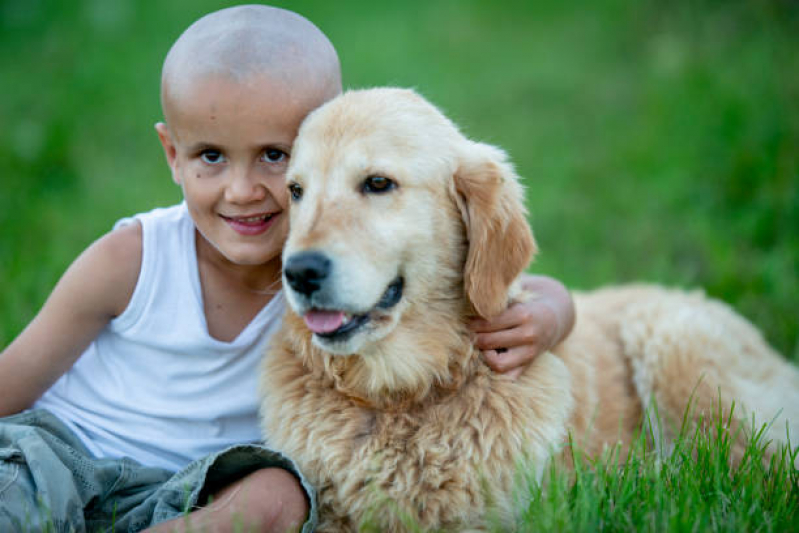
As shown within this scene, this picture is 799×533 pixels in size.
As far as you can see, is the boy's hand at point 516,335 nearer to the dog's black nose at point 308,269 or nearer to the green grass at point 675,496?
the green grass at point 675,496

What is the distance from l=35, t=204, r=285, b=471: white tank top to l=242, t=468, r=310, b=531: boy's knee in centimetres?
56

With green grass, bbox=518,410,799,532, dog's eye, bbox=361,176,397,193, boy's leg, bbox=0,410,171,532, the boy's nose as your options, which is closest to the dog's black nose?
dog's eye, bbox=361,176,397,193

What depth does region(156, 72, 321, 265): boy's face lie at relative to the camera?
112 inches

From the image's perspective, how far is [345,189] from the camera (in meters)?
2.67

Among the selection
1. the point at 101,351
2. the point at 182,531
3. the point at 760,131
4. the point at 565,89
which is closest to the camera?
the point at 182,531

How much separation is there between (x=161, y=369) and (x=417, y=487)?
1320 mm

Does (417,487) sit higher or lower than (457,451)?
lower

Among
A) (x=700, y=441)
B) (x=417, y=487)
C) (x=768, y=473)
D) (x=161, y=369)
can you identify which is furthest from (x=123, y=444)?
(x=768, y=473)

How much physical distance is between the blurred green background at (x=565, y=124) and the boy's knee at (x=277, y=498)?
1.99 meters

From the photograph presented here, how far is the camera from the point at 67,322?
9.98ft

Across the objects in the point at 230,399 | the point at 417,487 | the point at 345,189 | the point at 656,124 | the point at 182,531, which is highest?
the point at 656,124

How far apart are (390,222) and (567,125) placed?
663cm

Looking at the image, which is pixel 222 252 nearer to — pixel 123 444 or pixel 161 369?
pixel 161 369

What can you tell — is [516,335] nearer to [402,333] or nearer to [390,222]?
[402,333]
